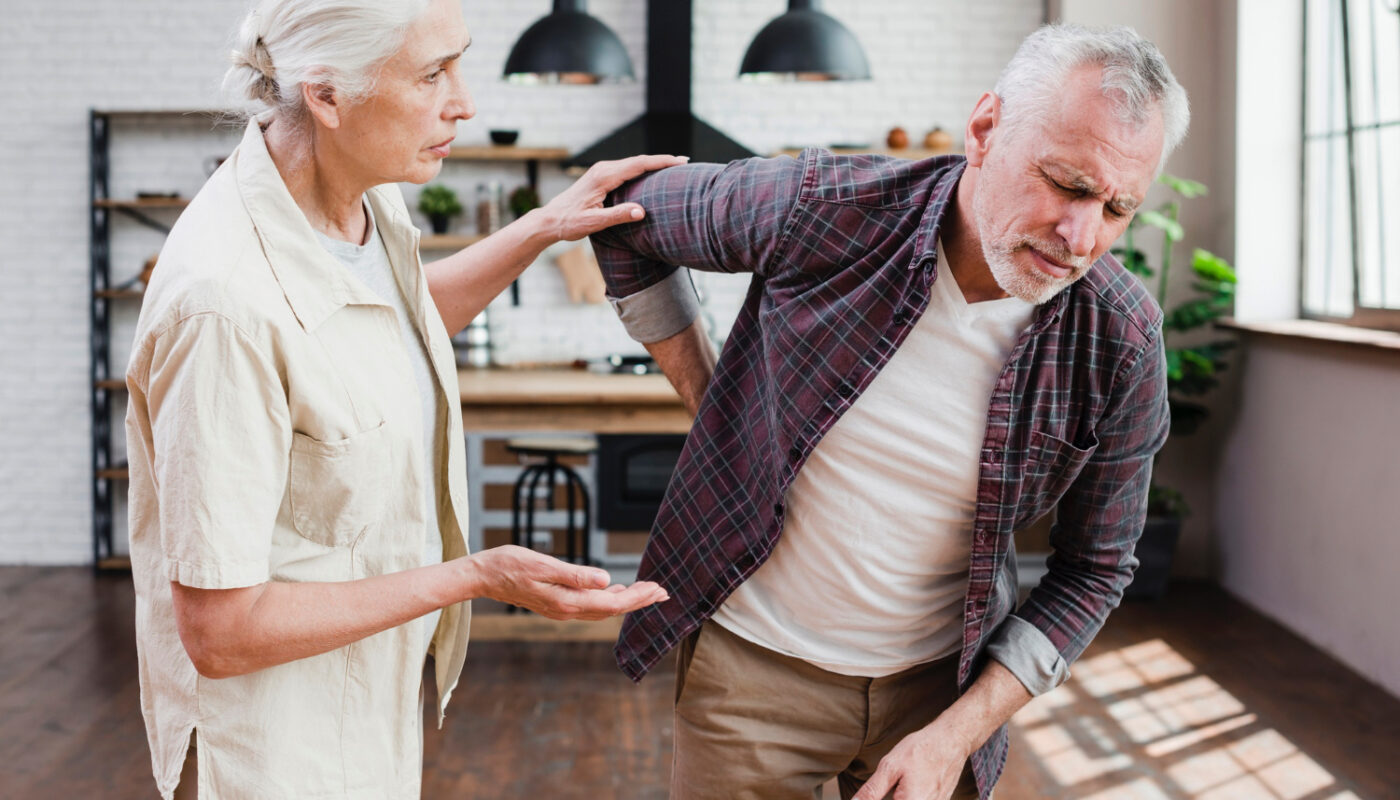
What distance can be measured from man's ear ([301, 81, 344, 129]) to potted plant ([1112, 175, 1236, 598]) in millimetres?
4581

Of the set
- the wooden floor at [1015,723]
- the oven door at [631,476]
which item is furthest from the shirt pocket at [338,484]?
the oven door at [631,476]

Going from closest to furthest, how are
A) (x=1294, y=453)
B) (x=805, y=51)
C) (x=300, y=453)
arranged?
(x=300, y=453) → (x=805, y=51) → (x=1294, y=453)

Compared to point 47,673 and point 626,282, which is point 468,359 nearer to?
point 47,673

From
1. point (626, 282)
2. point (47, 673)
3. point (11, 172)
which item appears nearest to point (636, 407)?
point (47, 673)

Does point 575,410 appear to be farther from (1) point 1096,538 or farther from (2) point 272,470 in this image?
(2) point 272,470

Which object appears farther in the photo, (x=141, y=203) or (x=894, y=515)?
(x=141, y=203)

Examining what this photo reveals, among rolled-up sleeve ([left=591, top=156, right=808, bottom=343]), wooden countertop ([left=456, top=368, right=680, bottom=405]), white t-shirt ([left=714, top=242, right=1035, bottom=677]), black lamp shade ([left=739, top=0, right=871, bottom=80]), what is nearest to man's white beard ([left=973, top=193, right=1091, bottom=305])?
white t-shirt ([left=714, top=242, right=1035, bottom=677])

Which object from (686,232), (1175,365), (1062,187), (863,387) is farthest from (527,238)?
(1175,365)

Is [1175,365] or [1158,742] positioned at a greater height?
[1175,365]

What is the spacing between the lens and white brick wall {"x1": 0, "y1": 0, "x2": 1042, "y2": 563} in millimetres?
6020

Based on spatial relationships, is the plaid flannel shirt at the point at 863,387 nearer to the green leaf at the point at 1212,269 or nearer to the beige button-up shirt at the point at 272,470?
the beige button-up shirt at the point at 272,470

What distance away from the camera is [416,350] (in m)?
1.50

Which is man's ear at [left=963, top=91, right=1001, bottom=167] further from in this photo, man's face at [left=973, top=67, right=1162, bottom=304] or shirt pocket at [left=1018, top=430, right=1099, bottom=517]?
shirt pocket at [left=1018, top=430, right=1099, bottom=517]

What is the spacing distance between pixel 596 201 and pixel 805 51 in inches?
124
